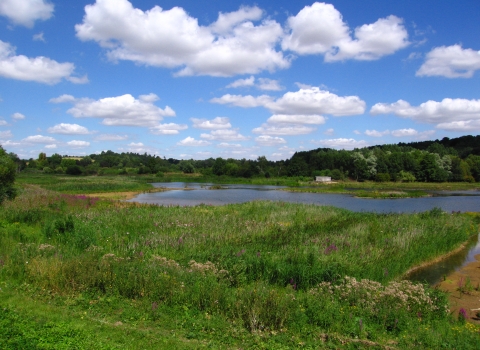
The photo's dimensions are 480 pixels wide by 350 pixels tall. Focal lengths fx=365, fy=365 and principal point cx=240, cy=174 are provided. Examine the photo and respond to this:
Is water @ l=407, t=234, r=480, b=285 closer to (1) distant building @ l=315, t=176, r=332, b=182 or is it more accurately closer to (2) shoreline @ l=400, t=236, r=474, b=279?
(2) shoreline @ l=400, t=236, r=474, b=279

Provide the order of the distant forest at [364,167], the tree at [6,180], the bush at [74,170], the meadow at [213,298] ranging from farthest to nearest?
1. the bush at [74,170]
2. the distant forest at [364,167]
3. the tree at [6,180]
4. the meadow at [213,298]

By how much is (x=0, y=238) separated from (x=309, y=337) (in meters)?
11.9

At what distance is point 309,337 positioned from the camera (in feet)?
22.0

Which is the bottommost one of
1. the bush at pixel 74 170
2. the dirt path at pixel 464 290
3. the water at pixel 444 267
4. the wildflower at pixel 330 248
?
the water at pixel 444 267

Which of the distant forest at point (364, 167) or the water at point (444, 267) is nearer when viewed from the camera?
the water at point (444, 267)

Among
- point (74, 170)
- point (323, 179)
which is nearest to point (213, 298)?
point (323, 179)

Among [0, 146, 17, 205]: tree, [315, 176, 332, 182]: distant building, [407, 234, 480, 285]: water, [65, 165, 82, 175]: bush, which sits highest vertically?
[65, 165, 82, 175]: bush

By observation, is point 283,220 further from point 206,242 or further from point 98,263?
point 98,263

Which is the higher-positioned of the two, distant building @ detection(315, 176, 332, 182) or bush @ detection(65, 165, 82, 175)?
bush @ detection(65, 165, 82, 175)

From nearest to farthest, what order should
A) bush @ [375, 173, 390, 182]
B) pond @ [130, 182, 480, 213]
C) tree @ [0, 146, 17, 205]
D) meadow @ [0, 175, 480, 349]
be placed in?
meadow @ [0, 175, 480, 349] < tree @ [0, 146, 17, 205] < pond @ [130, 182, 480, 213] < bush @ [375, 173, 390, 182]

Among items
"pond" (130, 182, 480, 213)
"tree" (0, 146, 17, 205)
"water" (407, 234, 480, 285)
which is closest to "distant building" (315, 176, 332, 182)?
"pond" (130, 182, 480, 213)

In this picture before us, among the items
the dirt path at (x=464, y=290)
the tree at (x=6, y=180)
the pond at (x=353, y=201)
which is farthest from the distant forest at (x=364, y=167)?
the dirt path at (x=464, y=290)

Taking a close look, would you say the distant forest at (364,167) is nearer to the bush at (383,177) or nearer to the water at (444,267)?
the bush at (383,177)

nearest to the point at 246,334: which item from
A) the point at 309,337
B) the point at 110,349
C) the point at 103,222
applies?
the point at 309,337
